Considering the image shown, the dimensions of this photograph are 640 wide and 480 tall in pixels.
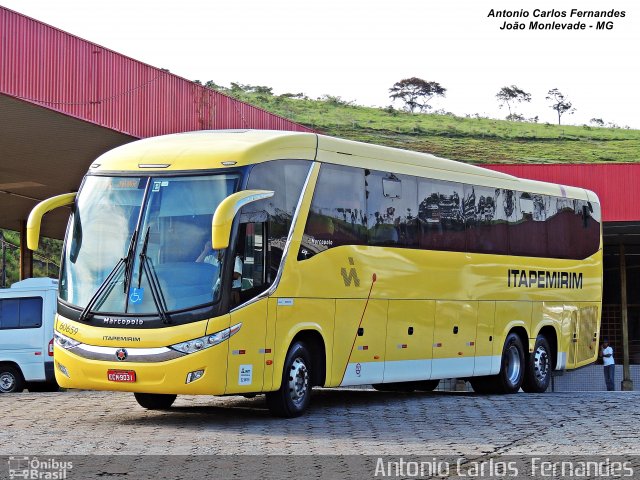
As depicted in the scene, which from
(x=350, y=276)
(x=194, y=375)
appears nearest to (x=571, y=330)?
(x=350, y=276)

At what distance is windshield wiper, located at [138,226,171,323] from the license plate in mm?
735

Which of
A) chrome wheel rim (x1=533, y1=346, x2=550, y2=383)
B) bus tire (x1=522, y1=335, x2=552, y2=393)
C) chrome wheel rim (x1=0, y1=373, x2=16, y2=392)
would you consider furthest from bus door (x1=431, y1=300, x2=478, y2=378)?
chrome wheel rim (x1=0, y1=373, x2=16, y2=392)

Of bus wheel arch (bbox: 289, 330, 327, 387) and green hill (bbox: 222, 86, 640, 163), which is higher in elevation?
green hill (bbox: 222, 86, 640, 163)

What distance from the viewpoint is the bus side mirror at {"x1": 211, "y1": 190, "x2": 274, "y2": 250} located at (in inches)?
519

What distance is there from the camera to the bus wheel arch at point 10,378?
24523 millimetres

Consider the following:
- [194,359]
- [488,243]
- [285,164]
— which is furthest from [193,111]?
[194,359]

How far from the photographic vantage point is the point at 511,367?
21.1 meters

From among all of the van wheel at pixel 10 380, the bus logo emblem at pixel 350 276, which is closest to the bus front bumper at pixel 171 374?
the bus logo emblem at pixel 350 276

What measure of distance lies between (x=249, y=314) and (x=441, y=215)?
564 cm

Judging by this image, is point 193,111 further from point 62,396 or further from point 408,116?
point 408,116

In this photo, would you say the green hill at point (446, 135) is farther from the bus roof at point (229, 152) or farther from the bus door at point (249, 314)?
the bus door at point (249, 314)

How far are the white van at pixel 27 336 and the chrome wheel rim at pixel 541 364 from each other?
978cm

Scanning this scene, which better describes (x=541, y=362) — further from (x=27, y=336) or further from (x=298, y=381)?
(x=27, y=336)

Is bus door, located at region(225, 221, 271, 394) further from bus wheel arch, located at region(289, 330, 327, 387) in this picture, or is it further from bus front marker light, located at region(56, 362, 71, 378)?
bus front marker light, located at region(56, 362, 71, 378)
